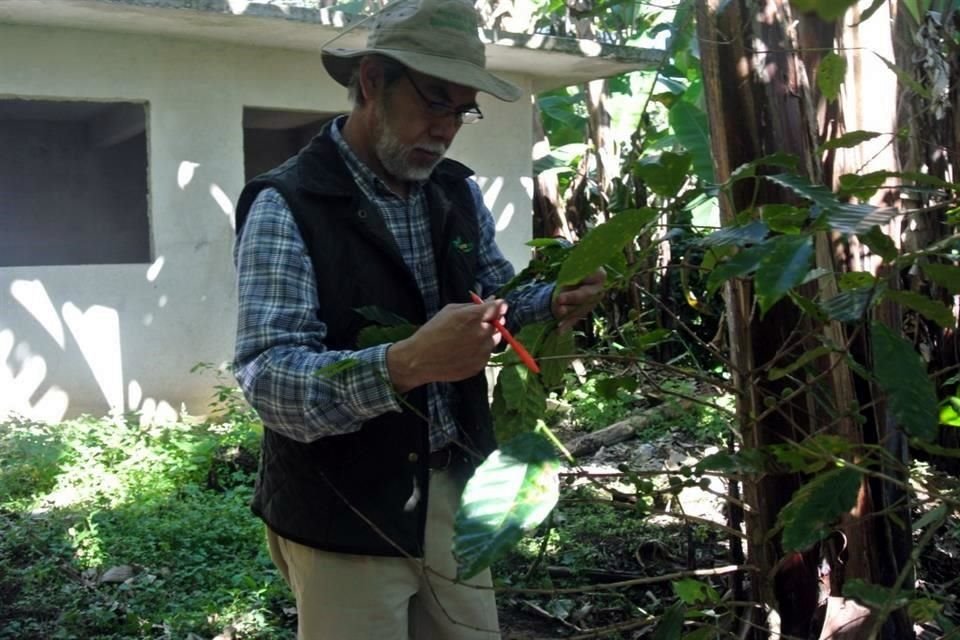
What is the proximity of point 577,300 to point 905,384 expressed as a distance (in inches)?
29.7

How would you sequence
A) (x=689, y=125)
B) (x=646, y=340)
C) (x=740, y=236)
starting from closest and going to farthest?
1. (x=740, y=236)
2. (x=646, y=340)
3. (x=689, y=125)

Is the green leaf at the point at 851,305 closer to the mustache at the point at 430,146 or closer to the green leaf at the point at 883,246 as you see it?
the green leaf at the point at 883,246

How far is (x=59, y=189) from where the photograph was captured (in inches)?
329

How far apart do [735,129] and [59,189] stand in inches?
274

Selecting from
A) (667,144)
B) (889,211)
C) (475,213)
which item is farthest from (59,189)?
(889,211)

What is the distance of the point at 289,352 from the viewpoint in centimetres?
188

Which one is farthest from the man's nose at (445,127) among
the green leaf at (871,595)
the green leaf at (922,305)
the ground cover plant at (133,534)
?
the ground cover plant at (133,534)

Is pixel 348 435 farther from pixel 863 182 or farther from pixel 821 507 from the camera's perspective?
pixel 863 182

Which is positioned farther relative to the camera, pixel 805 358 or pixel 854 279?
pixel 854 279

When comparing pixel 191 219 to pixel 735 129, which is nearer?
pixel 735 129

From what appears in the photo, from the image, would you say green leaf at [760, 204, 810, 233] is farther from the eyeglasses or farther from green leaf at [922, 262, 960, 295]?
the eyeglasses

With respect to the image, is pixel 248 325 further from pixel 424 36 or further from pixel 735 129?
pixel 735 129

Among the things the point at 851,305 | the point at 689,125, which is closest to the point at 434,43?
the point at 851,305

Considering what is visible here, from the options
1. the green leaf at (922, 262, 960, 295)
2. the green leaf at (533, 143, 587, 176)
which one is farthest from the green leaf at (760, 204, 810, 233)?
the green leaf at (533, 143, 587, 176)
